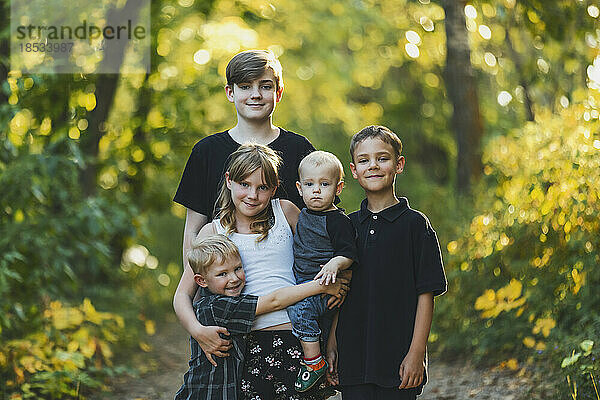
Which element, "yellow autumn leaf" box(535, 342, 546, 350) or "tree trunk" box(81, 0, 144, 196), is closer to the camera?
"yellow autumn leaf" box(535, 342, 546, 350)

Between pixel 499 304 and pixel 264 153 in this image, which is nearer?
pixel 264 153

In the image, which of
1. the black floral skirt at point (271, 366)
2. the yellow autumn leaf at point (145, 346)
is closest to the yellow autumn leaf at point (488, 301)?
the yellow autumn leaf at point (145, 346)

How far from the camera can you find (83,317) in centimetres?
607

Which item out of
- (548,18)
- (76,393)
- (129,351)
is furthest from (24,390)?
(548,18)

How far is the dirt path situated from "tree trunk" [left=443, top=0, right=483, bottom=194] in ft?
8.87

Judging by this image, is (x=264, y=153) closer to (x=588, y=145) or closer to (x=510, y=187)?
(x=588, y=145)

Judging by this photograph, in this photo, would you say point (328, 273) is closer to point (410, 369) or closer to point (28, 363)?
point (410, 369)

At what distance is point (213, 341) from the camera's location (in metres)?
2.81

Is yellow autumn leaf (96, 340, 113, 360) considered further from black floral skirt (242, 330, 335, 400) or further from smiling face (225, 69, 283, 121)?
smiling face (225, 69, 283, 121)

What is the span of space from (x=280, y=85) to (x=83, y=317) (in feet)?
12.0

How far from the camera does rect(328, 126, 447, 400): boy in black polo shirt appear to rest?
2842 millimetres

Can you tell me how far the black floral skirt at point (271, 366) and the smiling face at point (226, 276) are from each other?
184mm

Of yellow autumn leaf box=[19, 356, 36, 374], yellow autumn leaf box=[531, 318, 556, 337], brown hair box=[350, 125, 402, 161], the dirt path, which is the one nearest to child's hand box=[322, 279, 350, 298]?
brown hair box=[350, 125, 402, 161]

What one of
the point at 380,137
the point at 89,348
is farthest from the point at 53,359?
the point at 380,137
